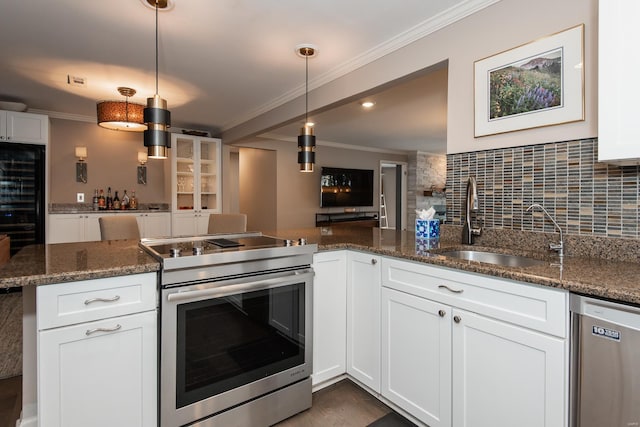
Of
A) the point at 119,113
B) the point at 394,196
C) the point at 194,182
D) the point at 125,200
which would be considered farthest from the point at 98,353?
the point at 394,196

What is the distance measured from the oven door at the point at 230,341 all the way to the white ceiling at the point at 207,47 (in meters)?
1.69

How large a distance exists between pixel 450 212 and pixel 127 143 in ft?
16.3

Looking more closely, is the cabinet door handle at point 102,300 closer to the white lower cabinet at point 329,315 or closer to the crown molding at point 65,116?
the white lower cabinet at point 329,315

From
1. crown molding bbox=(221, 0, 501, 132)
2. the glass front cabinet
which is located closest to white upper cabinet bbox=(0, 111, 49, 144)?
the glass front cabinet

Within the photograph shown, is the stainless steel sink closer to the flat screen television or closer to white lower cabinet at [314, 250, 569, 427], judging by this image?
white lower cabinet at [314, 250, 569, 427]

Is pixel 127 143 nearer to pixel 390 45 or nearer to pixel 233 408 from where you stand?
pixel 390 45

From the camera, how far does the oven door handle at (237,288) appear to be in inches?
58.1

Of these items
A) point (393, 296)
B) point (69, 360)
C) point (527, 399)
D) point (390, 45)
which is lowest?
point (527, 399)

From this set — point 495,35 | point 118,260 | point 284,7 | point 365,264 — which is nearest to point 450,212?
point 365,264

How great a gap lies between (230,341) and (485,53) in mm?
2113

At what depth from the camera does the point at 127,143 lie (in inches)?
206

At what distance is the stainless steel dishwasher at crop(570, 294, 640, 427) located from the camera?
1.00 m

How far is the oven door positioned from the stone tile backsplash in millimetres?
1173

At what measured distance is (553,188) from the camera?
5.74ft
